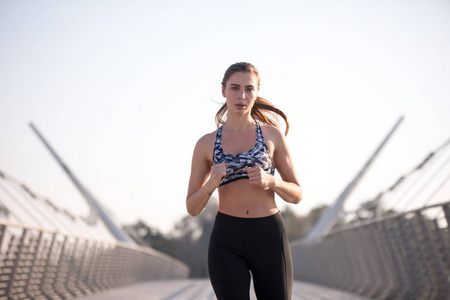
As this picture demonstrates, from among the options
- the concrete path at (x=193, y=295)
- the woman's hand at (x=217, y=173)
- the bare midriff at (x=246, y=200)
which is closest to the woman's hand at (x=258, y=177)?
the woman's hand at (x=217, y=173)

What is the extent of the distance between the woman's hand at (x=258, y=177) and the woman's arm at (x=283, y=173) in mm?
21

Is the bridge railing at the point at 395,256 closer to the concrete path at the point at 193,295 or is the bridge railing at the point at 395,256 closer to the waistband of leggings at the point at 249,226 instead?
the concrete path at the point at 193,295

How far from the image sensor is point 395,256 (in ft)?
35.4

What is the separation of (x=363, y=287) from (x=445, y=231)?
642 cm

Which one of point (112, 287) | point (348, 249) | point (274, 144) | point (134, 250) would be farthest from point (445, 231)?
point (134, 250)

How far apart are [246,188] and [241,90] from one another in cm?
56

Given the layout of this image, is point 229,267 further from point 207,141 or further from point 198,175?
point 207,141

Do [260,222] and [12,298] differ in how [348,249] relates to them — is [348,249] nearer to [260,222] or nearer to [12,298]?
[12,298]

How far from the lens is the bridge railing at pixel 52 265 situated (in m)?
9.54

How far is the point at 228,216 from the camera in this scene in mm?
3703

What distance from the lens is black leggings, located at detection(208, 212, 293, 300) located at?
3510 mm

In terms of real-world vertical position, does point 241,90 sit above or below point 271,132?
above

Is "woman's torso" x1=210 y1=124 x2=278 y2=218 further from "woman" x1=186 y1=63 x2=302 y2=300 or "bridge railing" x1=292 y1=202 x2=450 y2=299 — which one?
"bridge railing" x1=292 y1=202 x2=450 y2=299

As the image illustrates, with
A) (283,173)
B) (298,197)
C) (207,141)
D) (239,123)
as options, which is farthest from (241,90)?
(298,197)
